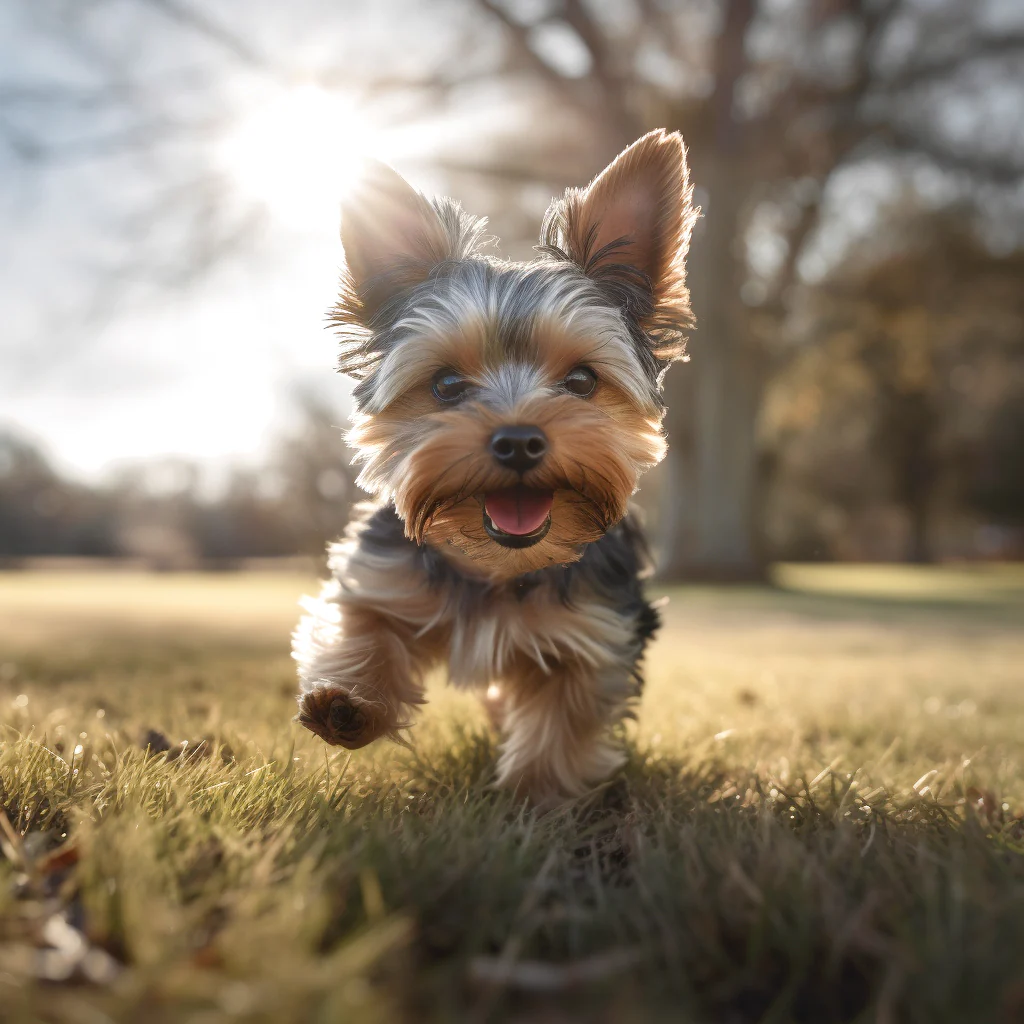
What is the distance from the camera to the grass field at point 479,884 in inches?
55.7

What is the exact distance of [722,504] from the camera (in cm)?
2173

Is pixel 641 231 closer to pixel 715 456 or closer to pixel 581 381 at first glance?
pixel 581 381

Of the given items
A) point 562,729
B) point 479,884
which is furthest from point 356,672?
point 479,884

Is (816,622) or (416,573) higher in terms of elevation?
(416,573)

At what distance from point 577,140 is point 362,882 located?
19.3m

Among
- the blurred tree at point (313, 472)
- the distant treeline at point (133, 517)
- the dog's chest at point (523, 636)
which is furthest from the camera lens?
the distant treeline at point (133, 517)

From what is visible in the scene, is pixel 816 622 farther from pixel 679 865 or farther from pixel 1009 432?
pixel 1009 432

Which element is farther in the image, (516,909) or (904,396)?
(904,396)

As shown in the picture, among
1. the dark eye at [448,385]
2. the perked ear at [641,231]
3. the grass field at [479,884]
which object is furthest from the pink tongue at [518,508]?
the perked ear at [641,231]

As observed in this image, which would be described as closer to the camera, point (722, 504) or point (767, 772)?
A: point (767, 772)

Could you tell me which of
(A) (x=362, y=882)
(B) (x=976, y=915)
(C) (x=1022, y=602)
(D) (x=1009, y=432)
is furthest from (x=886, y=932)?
(D) (x=1009, y=432)

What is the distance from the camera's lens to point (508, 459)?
301cm

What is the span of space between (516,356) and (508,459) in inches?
23.3

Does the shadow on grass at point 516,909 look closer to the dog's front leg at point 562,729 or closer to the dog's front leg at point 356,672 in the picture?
the dog's front leg at point 356,672
